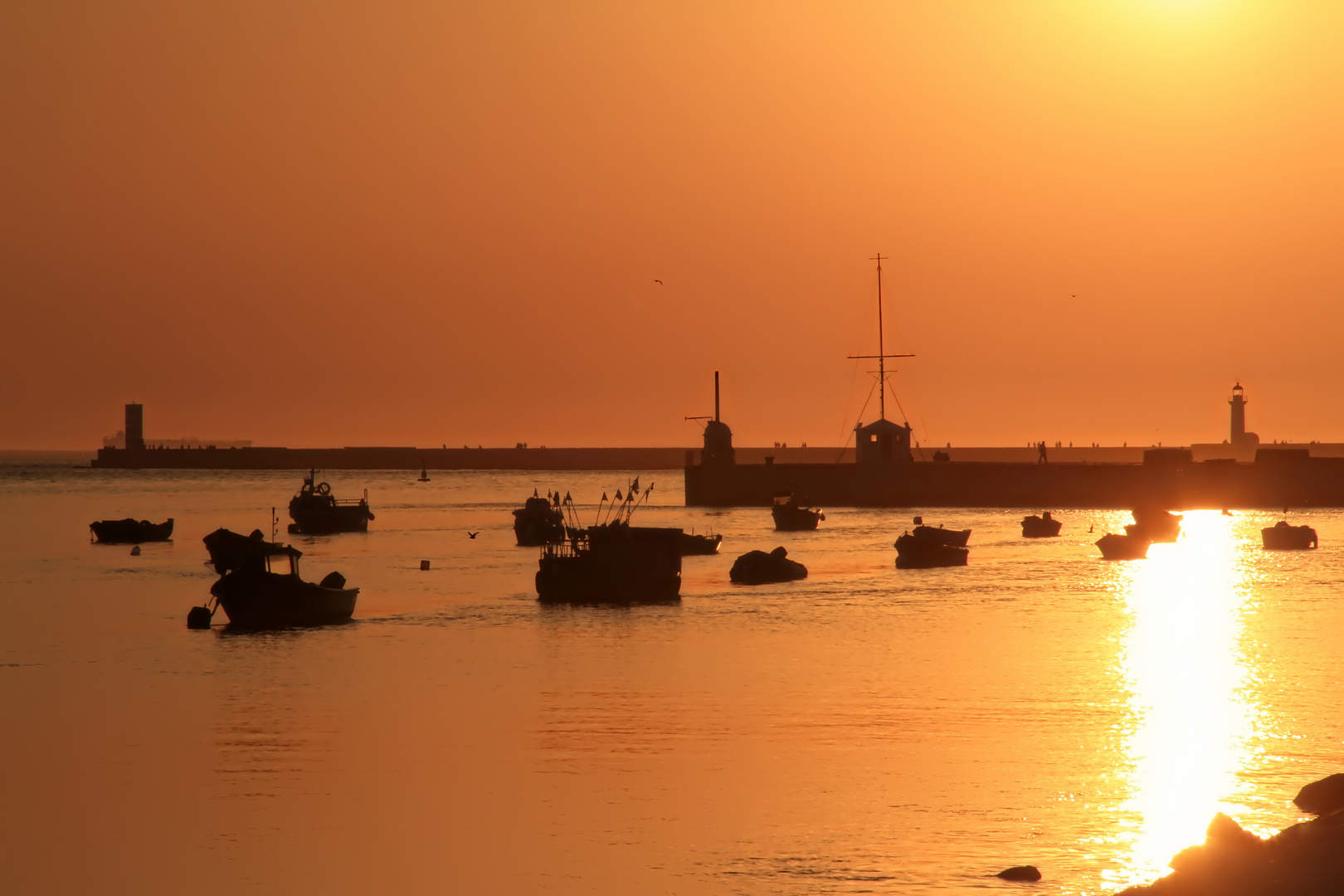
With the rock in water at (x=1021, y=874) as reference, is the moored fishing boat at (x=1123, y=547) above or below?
above

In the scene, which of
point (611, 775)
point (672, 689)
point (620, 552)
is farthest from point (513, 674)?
point (620, 552)

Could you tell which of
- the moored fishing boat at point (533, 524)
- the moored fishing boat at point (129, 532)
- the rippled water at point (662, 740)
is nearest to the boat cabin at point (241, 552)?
the rippled water at point (662, 740)

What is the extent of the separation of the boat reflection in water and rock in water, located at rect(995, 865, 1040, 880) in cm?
96

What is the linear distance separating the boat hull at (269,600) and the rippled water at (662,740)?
99cm

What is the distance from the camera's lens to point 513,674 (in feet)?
124

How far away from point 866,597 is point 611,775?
3681cm

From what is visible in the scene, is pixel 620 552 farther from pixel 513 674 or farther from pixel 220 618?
pixel 513 674

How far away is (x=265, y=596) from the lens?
156ft

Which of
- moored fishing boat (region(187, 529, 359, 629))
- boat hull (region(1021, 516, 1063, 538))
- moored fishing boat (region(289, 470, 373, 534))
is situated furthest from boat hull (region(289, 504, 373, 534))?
moored fishing boat (region(187, 529, 359, 629))

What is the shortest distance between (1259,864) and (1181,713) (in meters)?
15.5

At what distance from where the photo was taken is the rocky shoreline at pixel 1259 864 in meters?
14.2

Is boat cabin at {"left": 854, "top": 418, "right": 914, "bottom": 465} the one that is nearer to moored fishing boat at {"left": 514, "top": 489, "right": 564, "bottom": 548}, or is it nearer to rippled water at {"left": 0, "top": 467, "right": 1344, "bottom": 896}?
moored fishing boat at {"left": 514, "top": 489, "right": 564, "bottom": 548}

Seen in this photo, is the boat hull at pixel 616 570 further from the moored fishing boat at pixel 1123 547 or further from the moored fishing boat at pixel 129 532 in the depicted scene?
the moored fishing boat at pixel 129 532

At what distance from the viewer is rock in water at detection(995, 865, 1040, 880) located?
17797 millimetres
